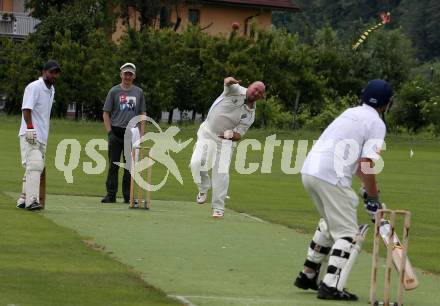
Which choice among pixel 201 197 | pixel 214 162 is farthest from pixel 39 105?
pixel 201 197

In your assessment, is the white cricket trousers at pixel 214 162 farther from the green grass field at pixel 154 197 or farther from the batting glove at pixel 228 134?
the green grass field at pixel 154 197

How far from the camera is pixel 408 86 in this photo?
56.7 m

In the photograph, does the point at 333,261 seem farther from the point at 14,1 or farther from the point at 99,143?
the point at 14,1

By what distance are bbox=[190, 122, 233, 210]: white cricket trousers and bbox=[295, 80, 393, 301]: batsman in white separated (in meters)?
7.08

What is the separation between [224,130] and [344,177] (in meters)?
7.90

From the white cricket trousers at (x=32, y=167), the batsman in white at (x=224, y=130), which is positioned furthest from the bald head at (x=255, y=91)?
the white cricket trousers at (x=32, y=167)

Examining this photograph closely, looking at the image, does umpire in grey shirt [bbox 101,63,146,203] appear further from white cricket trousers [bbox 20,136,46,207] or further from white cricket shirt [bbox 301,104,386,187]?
white cricket shirt [bbox 301,104,386,187]

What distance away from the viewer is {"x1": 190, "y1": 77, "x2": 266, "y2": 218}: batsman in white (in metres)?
18.4

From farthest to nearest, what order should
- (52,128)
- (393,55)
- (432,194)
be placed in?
(393,55)
(52,128)
(432,194)

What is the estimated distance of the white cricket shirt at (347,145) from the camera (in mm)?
11016

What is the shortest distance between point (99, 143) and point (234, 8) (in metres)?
45.0

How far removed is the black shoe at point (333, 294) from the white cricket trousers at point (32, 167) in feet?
25.0

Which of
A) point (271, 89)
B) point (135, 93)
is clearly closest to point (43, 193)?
point (135, 93)

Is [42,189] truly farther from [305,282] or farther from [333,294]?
[333,294]
